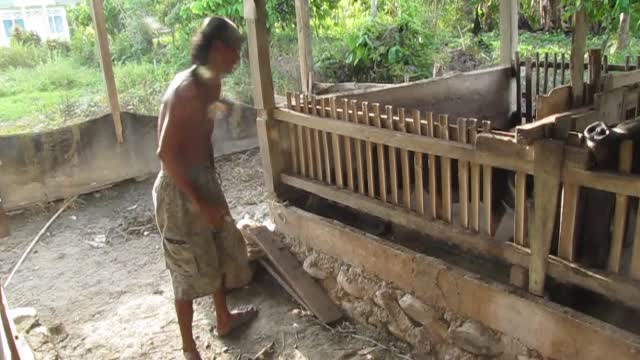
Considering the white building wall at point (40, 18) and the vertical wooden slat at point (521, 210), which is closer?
the vertical wooden slat at point (521, 210)

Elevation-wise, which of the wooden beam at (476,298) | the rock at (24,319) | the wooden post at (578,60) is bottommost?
the rock at (24,319)

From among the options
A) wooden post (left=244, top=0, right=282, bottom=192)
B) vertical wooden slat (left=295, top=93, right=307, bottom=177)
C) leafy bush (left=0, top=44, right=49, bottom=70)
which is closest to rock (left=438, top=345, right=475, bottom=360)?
vertical wooden slat (left=295, top=93, right=307, bottom=177)

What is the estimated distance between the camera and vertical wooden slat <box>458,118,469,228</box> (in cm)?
289

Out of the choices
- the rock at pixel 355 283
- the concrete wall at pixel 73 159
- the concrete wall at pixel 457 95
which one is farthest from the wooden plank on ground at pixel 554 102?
the concrete wall at pixel 73 159

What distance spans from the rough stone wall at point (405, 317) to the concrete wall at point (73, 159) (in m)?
3.30

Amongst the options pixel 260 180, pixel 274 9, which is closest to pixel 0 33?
pixel 274 9

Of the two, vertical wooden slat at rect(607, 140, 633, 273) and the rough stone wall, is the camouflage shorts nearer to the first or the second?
the rough stone wall

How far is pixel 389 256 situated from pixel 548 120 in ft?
4.29

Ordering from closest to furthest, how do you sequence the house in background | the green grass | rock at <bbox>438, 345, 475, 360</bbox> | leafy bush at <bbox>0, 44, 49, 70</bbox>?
rock at <bbox>438, 345, 475, 360</bbox> < the green grass < leafy bush at <bbox>0, 44, 49, 70</bbox> < the house in background

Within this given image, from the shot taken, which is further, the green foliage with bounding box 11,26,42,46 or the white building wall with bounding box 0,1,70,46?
the white building wall with bounding box 0,1,70,46

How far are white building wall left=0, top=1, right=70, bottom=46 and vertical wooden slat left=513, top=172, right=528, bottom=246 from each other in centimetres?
1191

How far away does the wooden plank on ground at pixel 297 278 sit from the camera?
150 inches

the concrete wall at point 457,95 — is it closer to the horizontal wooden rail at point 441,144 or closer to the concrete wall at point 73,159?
the horizontal wooden rail at point 441,144

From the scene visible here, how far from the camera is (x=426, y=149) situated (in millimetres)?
3068
